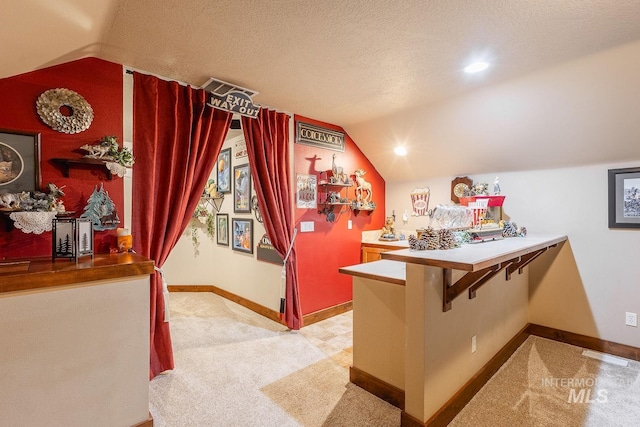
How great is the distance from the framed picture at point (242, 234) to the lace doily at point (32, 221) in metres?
2.40

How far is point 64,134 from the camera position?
6.81 ft

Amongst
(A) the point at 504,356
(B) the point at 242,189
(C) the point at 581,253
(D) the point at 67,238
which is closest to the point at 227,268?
(B) the point at 242,189

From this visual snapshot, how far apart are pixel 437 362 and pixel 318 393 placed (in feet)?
3.07

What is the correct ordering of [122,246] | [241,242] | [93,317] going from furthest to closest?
[241,242] → [122,246] → [93,317]

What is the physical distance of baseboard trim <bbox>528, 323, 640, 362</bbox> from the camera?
2.77 m

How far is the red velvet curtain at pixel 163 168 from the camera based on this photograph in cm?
240

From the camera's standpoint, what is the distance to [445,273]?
184 centimetres

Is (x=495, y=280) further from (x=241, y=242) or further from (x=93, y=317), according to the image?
(x=241, y=242)

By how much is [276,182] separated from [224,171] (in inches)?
66.2

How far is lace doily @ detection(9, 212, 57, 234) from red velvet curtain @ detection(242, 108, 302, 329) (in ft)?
5.62

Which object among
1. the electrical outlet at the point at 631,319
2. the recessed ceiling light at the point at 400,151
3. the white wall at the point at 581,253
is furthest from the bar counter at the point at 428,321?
the recessed ceiling light at the point at 400,151

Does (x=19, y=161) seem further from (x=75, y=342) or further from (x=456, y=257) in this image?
(x=456, y=257)

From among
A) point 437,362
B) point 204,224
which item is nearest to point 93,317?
point 437,362

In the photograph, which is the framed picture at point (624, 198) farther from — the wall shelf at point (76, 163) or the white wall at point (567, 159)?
the wall shelf at point (76, 163)
